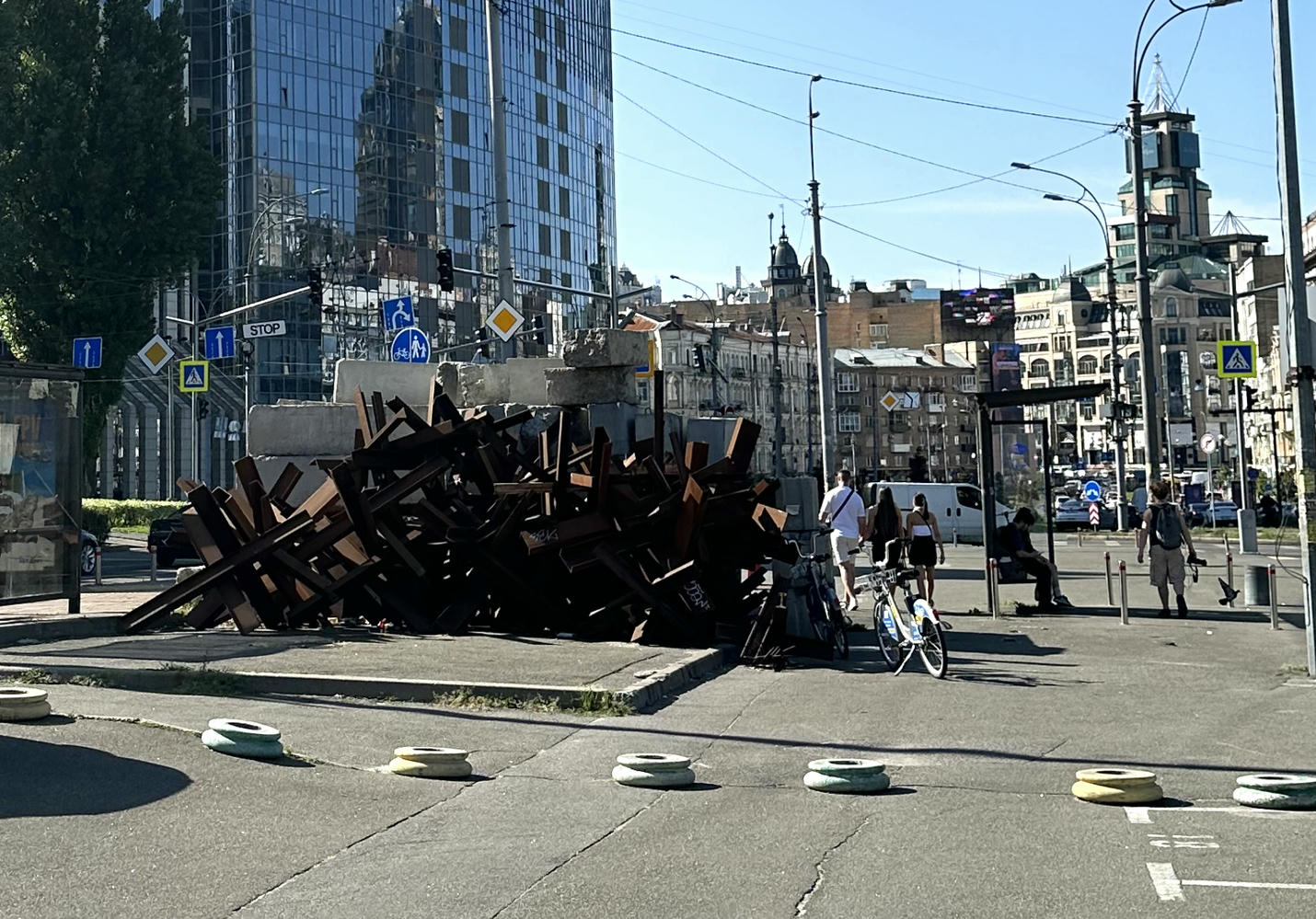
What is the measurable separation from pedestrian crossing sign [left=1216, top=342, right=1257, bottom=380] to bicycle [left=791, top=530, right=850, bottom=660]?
24.6 m

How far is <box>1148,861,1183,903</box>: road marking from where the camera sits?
22.4ft

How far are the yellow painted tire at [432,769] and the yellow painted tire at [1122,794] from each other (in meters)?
3.52

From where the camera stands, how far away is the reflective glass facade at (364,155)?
8800 centimetres

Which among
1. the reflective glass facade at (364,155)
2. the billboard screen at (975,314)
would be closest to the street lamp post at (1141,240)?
the reflective glass facade at (364,155)

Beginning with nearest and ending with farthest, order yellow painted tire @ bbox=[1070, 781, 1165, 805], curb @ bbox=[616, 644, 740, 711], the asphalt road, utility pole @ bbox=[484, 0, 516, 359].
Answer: the asphalt road → yellow painted tire @ bbox=[1070, 781, 1165, 805] → curb @ bbox=[616, 644, 740, 711] → utility pole @ bbox=[484, 0, 516, 359]

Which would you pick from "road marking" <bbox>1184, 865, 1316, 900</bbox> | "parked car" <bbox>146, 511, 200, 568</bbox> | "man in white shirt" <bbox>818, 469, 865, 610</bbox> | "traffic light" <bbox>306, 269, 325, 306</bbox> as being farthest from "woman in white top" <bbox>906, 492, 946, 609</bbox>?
"traffic light" <bbox>306, 269, 325, 306</bbox>

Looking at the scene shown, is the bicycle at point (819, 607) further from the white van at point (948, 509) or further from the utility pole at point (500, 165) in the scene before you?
the white van at point (948, 509)

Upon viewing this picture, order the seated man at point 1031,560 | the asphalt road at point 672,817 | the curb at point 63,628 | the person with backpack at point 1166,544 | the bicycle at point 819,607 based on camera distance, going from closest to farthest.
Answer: the asphalt road at point 672,817 → the curb at point 63,628 → the bicycle at point 819,607 → the person with backpack at point 1166,544 → the seated man at point 1031,560

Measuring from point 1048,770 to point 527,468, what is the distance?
9.09 m

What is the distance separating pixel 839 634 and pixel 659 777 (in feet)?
25.5

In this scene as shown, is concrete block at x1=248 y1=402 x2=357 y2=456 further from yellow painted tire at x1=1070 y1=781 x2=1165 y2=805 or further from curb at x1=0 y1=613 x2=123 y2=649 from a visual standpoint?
yellow painted tire at x1=1070 y1=781 x2=1165 y2=805

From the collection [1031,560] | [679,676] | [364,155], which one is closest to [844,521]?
[1031,560]

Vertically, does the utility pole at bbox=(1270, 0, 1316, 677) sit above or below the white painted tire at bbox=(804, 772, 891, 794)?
above

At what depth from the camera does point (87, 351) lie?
48.8 meters
